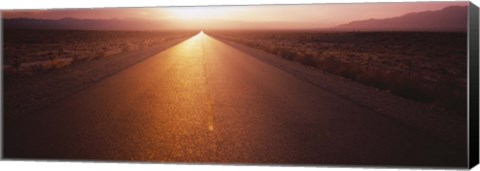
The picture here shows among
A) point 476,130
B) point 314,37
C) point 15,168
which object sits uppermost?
point 314,37

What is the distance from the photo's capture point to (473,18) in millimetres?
6938

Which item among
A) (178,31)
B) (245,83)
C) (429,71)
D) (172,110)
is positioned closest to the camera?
(429,71)

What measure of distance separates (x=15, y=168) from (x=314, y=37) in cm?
560

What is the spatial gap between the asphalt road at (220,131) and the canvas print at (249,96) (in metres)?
0.02

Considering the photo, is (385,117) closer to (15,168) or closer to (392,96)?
(392,96)

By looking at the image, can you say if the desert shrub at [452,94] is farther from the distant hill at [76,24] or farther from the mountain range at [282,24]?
the distant hill at [76,24]

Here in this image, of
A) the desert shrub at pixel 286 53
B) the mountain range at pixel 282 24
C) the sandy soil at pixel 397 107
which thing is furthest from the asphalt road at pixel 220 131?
the desert shrub at pixel 286 53

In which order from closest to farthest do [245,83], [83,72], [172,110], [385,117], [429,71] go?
[429,71] < [385,117] < [172,110] < [245,83] < [83,72]

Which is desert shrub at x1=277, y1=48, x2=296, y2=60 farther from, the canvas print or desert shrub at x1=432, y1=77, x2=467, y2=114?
desert shrub at x1=432, y1=77, x2=467, y2=114

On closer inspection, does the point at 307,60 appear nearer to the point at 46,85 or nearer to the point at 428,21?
the point at 428,21

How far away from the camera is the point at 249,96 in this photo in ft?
31.1

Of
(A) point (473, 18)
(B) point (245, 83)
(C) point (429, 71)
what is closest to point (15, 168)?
(B) point (245, 83)

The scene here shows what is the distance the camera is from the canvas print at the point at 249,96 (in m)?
6.84

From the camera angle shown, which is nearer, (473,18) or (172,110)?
(473,18)
